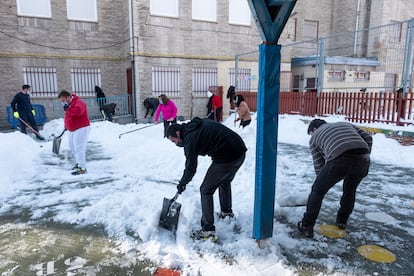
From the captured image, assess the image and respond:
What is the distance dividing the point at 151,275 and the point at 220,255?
2.27 ft

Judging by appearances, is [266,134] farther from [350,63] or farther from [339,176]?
[350,63]

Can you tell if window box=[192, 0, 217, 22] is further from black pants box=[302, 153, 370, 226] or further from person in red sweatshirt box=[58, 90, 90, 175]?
black pants box=[302, 153, 370, 226]

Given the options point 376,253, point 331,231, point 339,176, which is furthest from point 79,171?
point 376,253

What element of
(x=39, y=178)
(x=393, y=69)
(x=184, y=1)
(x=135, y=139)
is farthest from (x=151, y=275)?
(x=393, y=69)

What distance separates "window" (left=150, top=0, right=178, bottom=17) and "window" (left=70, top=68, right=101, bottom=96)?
4255 mm

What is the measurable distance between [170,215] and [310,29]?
22.0m

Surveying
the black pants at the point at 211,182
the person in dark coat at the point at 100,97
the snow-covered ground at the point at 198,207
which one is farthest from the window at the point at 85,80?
the black pants at the point at 211,182

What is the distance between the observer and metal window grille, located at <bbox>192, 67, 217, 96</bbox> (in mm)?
17062

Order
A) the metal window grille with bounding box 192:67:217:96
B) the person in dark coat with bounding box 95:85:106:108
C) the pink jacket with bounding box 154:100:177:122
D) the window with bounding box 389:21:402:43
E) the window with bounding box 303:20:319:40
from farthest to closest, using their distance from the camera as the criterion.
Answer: the window with bounding box 303:20:319:40 → the window with bounding box 389:21:402:43 → the metal window grille with bounding box 192:67:217:96 → the person in dark coat with bounding box 95:85:106:108 → the pink jacket with bounding box 154:100:177:122

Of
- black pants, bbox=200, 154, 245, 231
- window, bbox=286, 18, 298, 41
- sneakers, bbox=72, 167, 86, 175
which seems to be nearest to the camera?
black pants, bbox=200, 154, 245, 231

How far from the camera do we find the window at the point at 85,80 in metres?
16.0

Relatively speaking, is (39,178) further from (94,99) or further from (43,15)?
(43,15)

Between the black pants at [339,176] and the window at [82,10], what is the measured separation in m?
15.8

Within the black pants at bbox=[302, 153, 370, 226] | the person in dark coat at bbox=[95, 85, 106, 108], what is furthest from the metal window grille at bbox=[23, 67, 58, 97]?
the black pants at bbox=[302, 153, 370, 226]
